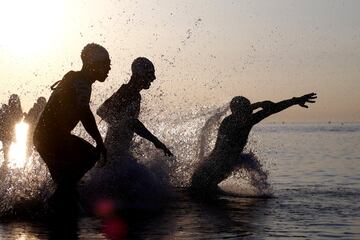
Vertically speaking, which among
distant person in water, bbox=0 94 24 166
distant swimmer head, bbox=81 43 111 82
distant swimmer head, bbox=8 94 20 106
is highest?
distant swimmer head, bbox=8 94 20 106

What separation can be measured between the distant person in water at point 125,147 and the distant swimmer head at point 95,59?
1804mm

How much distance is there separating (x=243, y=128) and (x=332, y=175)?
6096mm

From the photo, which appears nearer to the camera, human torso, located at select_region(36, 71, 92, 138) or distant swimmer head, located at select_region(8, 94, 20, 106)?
human torso, located at select_region(36, 71, 92, 138)

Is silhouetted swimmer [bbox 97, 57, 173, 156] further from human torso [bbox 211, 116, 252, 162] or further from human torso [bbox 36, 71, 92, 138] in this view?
human torso [bbox 211, 116, 252, 162]

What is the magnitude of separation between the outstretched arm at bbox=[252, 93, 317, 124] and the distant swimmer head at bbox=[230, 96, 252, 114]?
0.17 metres

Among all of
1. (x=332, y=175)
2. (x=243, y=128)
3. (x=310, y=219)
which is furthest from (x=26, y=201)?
Result: (x=332, y=175)

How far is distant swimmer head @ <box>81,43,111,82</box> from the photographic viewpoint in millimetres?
9695

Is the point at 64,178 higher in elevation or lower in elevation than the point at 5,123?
lower

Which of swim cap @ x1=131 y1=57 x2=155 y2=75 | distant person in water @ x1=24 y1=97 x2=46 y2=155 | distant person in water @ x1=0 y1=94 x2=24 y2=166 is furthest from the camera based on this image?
distant person in water @ x1=0 y1=94 x2=24 y2=166

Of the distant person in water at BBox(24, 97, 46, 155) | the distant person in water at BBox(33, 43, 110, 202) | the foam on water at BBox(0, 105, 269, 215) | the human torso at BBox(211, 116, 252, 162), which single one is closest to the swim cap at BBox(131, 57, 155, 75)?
the foam on water at BBox(0, 105, 269, 215)

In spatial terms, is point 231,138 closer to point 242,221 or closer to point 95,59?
point 242,221

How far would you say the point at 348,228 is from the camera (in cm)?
914

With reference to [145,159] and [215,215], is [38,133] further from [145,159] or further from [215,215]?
[145,159]

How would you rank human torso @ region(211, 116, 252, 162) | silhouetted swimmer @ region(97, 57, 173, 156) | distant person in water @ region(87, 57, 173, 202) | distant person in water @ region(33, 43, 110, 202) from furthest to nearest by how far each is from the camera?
human torso @ region(211, 116, 252, 162)
silhouetted swimmer @ region(97, 57, 173, 156)
distant person in water @ region(87, 57, 173, 202)
distant person in water @ region(33, 43, 110, 202)
